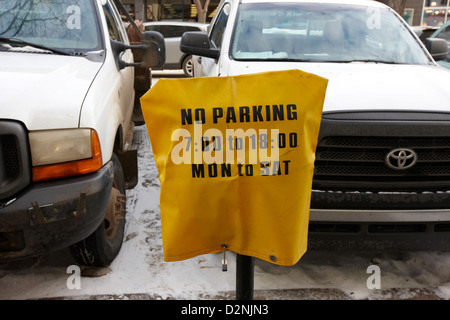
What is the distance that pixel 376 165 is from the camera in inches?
103

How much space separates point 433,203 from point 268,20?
7.32 feet

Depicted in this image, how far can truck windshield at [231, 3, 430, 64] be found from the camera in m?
3.61

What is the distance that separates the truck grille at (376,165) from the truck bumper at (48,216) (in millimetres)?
1341

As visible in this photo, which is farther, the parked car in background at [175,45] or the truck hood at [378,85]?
the parked car in background at [175,45]

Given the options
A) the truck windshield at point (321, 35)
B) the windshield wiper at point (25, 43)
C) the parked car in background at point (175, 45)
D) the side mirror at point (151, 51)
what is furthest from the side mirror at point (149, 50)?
the parked car in background at point (175, 45)

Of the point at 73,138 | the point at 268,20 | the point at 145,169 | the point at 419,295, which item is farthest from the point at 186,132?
the point at 145,169

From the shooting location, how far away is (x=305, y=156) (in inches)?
61.0

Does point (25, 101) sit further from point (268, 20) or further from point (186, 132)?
point (268, 20)

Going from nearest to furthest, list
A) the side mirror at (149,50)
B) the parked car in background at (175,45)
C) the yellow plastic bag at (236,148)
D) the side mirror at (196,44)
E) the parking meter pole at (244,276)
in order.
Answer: the yellow plastic bag at (236,148), the parking meter pole at (244,276), the side mirror at (149,50), the side mirror at (196,44), the parked car in background at (175,45)

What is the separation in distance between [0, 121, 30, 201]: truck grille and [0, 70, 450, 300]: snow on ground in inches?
36.5

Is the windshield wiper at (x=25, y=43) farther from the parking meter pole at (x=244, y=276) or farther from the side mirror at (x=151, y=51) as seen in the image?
the parking meter pole at (x=244, y=276)

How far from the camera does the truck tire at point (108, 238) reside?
283cm

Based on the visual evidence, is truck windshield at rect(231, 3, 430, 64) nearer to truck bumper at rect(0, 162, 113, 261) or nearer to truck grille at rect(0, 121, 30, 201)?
truck bumper at rect(0, 162, 113, 261)

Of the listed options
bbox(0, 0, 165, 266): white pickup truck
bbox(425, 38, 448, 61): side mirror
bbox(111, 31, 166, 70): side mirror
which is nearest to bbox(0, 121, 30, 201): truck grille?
bbox(0, 0, 165, 266): white pickup truck
